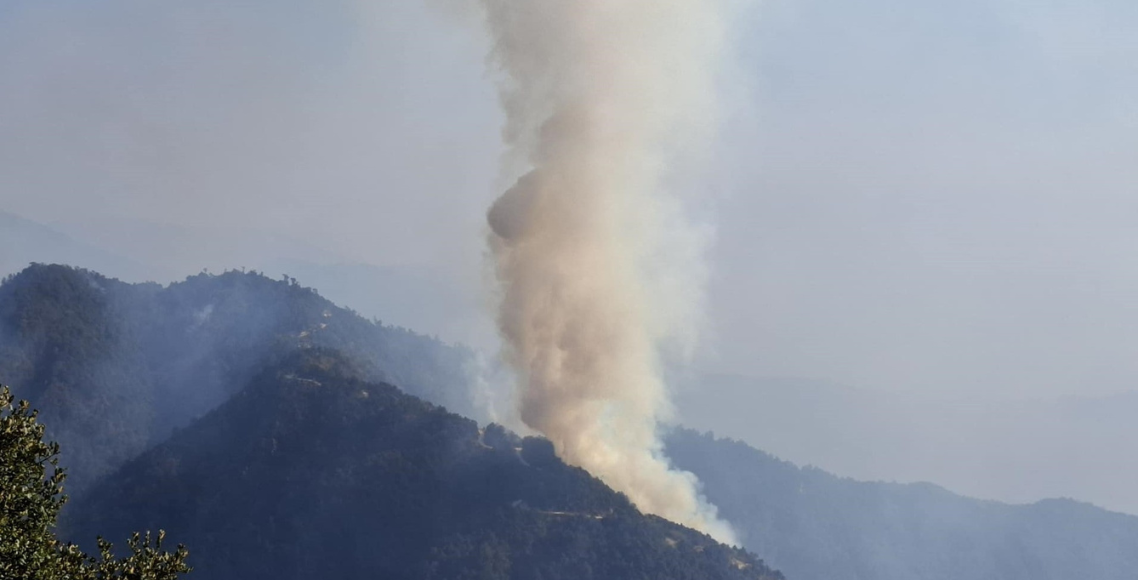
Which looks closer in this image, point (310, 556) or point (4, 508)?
point (4, 508)

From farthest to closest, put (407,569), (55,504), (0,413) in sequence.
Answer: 1. (407,569)
2. (55,504)
3. (0,413)

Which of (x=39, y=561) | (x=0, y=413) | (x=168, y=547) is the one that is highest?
(x=168, y=547)

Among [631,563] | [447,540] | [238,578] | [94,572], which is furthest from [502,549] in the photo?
[94,572]

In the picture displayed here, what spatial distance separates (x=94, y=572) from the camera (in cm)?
5706

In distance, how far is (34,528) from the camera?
55062mm

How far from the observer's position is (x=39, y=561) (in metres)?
53.7

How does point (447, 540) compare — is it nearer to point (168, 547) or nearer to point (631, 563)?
point (631, 563)

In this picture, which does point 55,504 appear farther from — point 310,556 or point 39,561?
point 310,556

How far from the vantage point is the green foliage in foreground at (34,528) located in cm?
5344

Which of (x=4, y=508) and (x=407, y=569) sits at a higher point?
(x=407, y=569)

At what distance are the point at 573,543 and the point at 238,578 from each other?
56.0 meters

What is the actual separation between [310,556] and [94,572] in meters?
148

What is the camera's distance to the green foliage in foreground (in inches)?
2104

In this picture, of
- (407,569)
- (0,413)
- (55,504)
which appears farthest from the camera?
(407,569)
